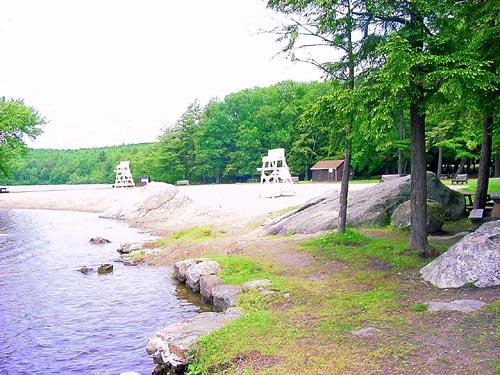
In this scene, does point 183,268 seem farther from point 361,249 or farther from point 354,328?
point 354,328

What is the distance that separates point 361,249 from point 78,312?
7.10 metres

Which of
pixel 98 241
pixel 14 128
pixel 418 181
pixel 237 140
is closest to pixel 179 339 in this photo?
pixel 418 181

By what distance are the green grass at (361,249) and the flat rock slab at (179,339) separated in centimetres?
442

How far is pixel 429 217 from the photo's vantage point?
14.8 metres

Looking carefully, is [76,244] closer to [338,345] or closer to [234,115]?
[338,345]

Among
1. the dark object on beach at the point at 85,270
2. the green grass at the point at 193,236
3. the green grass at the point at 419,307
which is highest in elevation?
the green grass at the point at 419,307

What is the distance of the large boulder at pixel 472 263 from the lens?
841cm

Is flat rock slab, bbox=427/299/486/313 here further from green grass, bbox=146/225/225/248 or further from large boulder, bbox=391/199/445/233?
green grass, bbox=146/225/225/248

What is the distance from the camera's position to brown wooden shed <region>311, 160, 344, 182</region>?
63441 mm

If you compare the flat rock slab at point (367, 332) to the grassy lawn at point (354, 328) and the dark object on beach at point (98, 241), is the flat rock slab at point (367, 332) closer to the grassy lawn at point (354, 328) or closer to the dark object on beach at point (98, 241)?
the grassy lawn at point (354, 328)

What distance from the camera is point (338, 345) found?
6449mm

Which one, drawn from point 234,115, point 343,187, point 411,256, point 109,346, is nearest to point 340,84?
point 343,187

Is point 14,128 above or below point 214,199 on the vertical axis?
above

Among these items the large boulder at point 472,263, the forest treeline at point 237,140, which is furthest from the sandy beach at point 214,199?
the forest treeline at point 237,140
